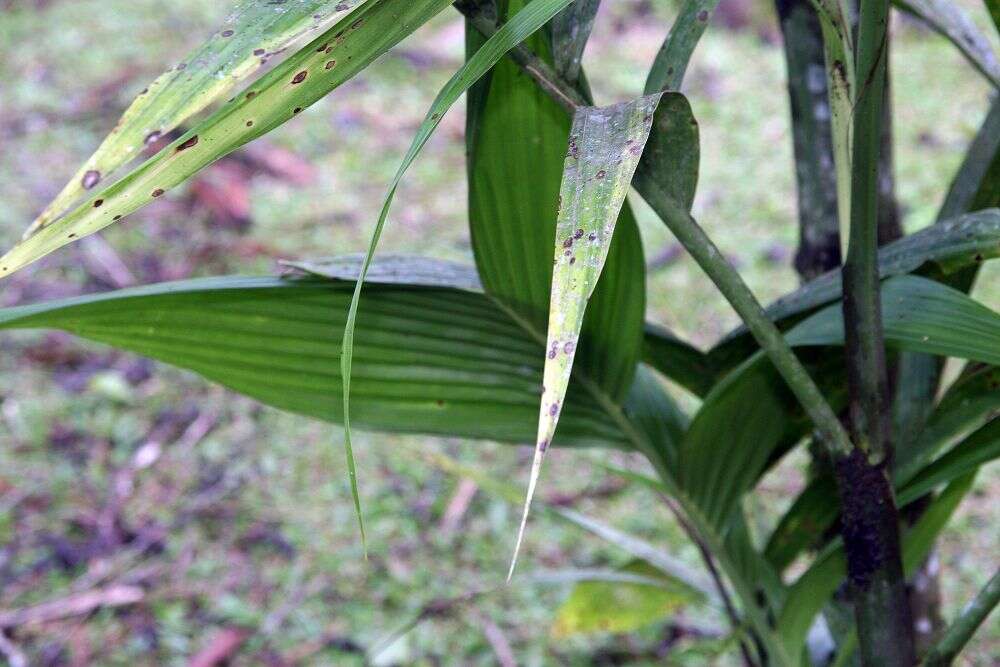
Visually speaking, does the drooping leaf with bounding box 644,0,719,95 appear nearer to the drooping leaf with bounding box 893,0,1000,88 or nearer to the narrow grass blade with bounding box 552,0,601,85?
the narrow grass blade with bounding box 552,0,601,85

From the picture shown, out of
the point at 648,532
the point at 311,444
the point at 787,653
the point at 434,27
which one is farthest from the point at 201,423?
the point at 434,27

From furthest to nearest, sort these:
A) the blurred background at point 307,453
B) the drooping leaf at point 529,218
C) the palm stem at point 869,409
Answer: the blurred background at point 307,453, the drooping leaf at point 529,218, the palm stem at point 869,409

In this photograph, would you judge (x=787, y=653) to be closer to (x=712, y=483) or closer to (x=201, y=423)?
(x=712, y=483)

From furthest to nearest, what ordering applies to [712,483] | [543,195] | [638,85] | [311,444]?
[638,85], [311,444], [712,483], [543,195]

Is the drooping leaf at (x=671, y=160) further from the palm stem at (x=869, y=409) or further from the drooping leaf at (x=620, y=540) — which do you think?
the drooping leaf at (x=620, y=540)

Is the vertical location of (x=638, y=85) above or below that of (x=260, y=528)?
above

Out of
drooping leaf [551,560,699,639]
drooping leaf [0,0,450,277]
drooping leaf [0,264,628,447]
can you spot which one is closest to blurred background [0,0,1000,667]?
drooping leaf [551,560,699,639]

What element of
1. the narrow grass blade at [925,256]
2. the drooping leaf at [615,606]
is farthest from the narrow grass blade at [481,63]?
the drooping leaf at [615,606]
